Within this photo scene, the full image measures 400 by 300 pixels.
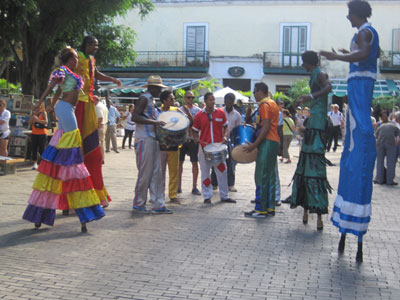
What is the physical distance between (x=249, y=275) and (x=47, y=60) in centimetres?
1595

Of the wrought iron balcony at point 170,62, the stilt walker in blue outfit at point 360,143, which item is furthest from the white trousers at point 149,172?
the wrought iron balcony at point 170,62

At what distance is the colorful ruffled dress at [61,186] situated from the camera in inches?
267

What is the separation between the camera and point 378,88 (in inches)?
1510

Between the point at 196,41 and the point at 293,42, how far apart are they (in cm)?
679

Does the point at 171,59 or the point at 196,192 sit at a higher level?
the point at 171,59

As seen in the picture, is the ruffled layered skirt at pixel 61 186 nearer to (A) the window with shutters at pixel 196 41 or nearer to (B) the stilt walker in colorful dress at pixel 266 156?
(B) the stilt walker in colorful dress at pixel 266 156

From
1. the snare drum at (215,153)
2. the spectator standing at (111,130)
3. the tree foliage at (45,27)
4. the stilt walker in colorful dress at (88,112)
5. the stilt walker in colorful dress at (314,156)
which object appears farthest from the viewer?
the spectator standing at (111,130)

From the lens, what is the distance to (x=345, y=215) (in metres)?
6.02

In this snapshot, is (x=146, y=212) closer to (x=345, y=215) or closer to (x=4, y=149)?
(x=345, y=215)

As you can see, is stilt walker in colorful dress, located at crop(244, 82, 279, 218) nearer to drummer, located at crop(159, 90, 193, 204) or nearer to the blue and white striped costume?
drummer, located at crop(159, 90, 193, 204)

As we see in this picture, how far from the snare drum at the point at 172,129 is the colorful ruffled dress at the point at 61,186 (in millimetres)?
1753

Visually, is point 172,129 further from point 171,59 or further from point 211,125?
point 171,59

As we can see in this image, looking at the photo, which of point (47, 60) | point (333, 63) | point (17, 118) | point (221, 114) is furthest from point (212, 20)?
point (221, 114)

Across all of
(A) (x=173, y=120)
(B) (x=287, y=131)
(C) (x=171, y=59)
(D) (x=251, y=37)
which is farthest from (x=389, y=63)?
(A) (x=173, y=120)
